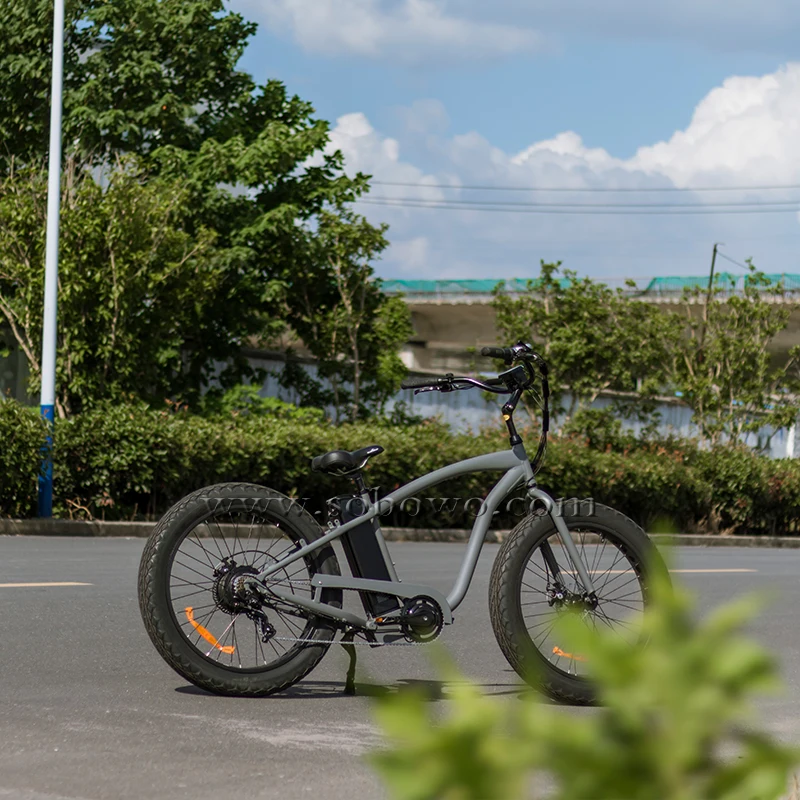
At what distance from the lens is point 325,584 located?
492 cm

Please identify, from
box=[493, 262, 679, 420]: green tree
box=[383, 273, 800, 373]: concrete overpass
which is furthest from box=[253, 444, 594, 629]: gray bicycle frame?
box=[383, 273, 800, 373]: concrete overpass

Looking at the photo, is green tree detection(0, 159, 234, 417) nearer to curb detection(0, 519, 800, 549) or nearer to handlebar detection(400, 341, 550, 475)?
curb detection(0, 519, 800, 549)

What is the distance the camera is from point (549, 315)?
26.9 metres

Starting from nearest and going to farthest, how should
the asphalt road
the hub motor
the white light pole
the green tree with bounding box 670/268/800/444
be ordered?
the asphalt road
the hub motor
the white light pole
the green tree with bounding box 670/268/800/444

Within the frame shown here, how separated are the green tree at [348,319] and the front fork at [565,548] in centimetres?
1953

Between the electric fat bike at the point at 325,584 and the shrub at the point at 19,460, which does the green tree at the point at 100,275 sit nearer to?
the shrub at the point at 19,460

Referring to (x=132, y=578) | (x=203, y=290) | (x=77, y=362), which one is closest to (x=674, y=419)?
(x=203, y=290)

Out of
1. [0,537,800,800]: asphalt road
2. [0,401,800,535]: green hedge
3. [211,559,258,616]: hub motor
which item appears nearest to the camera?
[0,537,800,800]: asphalt road

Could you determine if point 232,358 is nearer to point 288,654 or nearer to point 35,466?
point 35,466

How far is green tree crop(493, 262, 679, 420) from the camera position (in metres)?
26.6

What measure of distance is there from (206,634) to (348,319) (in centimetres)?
2012

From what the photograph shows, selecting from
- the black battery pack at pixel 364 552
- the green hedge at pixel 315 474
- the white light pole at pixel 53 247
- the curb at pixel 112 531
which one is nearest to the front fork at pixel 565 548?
the black battery pack at pixel 364 552

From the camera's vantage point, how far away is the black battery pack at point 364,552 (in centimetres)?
500

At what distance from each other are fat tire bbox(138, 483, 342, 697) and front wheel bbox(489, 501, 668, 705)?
0.65m
